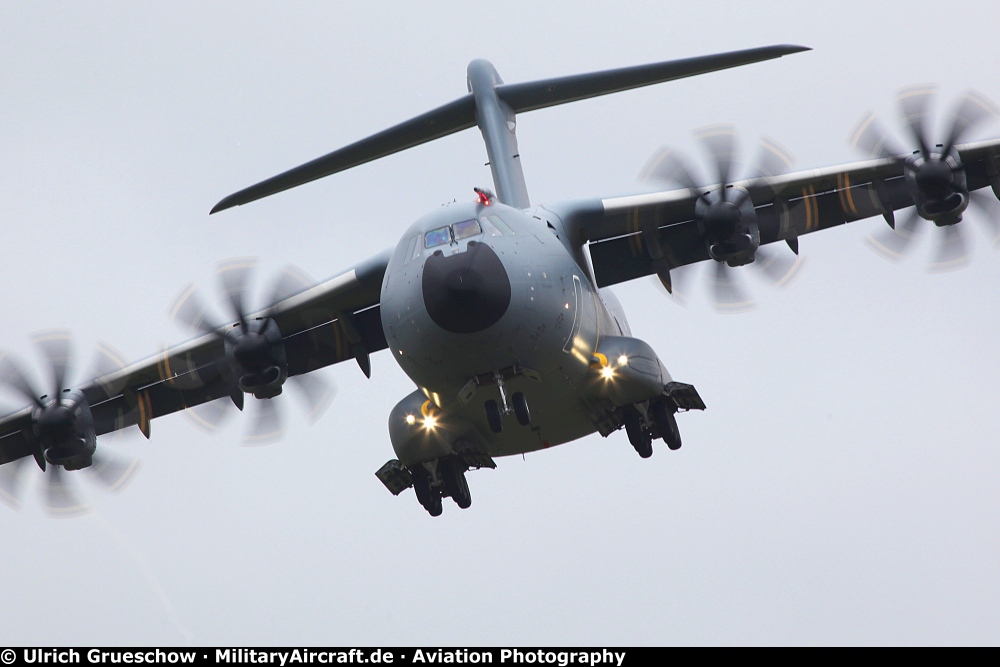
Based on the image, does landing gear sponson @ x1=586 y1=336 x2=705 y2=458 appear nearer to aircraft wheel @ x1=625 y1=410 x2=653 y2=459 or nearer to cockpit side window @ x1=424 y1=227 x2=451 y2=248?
aircraft wheel @ x1=625 y1=410 x2=653 y2=459

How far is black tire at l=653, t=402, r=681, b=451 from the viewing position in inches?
727

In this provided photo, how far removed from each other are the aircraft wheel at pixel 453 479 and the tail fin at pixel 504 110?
4.32 metres

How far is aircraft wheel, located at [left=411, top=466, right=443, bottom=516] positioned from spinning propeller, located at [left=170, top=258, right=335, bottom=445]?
2.05 m

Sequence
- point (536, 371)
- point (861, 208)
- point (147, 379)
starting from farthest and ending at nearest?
point (147, 379), point (861, 208), point (536, 371)

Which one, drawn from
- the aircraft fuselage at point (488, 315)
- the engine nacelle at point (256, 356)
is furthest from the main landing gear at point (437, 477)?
the engine nacelle at point (256, 356)

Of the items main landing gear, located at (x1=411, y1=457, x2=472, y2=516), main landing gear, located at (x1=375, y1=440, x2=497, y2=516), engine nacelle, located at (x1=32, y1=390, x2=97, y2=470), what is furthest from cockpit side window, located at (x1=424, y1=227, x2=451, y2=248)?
engine nacelle, located at (x1=32, y1=390, x2=97, y2=470)

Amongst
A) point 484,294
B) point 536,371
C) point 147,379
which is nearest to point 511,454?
point 536,371

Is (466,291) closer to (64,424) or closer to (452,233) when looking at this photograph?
(452,233)

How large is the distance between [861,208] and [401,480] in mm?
8219

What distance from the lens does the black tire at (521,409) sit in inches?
647

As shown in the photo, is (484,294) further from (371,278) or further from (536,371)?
(371,278)

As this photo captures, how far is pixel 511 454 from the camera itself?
19.1 metres

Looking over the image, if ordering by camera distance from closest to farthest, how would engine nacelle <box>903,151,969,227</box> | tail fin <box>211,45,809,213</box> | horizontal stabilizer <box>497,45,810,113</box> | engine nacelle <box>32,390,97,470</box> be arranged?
1. horizontal stabilizer <box>497,45,810,113</box>
2. engine nacelle <box>903,151,969,227</box>
3. tail fin <box>211,45,809,213</box>
4. engine nacelle <box>32,390,97,470</box>

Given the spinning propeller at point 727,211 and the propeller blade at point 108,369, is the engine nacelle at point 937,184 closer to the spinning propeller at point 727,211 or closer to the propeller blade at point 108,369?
the spinning propeller at point 727,211
